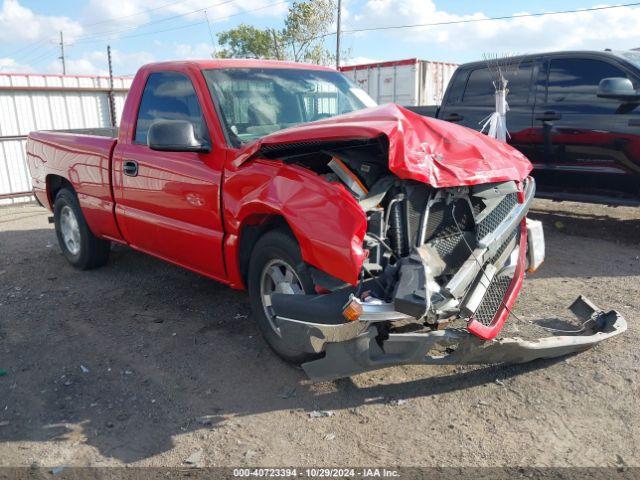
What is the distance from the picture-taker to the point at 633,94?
19.8ft

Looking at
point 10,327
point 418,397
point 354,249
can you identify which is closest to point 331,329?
point 354,249

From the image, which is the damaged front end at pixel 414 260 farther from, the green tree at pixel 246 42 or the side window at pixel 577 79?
the green tree at pixel 246 42

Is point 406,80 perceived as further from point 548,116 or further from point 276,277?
point 276,277

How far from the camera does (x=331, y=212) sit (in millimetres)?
3088

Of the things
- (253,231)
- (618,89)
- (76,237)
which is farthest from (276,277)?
(618,89)

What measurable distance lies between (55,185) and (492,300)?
16.7 ft

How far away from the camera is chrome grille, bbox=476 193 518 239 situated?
11.8ft

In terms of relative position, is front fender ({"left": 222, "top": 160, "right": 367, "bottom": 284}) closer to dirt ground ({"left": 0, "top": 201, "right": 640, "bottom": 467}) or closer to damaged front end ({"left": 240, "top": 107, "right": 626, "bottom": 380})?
damaged front end ({"left": 240, "top": 107, "right": 626, "bottom": 380})

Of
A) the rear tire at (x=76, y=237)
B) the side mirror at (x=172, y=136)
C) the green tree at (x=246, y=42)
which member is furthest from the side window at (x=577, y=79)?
the green tree at (x=246, y=42)

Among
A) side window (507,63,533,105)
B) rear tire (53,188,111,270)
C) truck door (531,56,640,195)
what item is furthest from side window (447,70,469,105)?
rear tire (53,188,111,270)

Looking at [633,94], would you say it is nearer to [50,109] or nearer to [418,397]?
[418,397]

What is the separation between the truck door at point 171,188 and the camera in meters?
4.13

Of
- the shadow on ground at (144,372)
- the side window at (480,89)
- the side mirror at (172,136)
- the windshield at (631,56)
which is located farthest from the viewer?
the side window at (480,89)

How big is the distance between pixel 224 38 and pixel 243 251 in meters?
39.9
